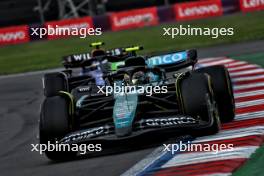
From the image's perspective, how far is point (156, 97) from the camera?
400 inches

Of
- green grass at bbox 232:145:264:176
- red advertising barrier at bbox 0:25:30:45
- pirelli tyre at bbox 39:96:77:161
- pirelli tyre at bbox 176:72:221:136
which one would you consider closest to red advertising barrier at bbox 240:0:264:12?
red advertising barrier at bbox 0:25:30:45

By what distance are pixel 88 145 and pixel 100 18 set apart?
77.8 ft

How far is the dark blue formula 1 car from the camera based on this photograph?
9.27 metres

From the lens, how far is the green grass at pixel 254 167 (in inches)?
270

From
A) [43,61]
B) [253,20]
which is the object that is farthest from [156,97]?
[253,20]

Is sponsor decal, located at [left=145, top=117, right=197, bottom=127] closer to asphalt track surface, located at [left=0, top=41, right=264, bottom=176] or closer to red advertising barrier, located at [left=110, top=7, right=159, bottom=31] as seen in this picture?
asphalt track surface, located at [left=0, top=41, right=264, bottom=176]

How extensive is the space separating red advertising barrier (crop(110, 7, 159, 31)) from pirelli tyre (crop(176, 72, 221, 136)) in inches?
922

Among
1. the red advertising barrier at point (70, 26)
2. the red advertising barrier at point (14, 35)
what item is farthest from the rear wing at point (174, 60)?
the red advertising barrier at point (14, 35)

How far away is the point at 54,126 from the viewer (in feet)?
31.4

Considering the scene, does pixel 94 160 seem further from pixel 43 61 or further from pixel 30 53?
pixel 30 53

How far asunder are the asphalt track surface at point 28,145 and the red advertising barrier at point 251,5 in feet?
33.9

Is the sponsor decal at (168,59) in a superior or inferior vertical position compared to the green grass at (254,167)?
superior

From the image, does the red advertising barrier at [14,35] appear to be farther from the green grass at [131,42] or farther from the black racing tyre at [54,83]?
the black racing tyre at [54,83]

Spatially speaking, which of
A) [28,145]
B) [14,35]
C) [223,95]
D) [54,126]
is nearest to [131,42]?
[14,35]
